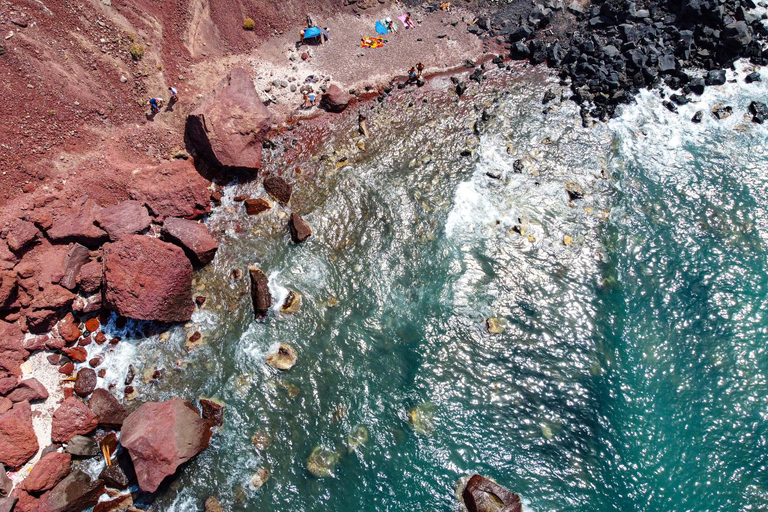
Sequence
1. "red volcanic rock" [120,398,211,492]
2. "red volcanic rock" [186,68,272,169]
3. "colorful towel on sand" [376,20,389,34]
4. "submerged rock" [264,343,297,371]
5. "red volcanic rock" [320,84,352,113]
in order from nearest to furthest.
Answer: "red volcanic rock" [120,398,211,492]
"submerged rock" [264,343,297,371]
"red volcanic rock" [186,68,272,169]
"red volcanic rock" [320,84,352,113]
"colorful towel on sand" [376,20,389,34]

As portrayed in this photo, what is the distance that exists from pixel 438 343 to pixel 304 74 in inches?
617

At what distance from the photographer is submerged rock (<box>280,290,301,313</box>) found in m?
17.3

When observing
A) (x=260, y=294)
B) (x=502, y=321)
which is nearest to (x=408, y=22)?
(x=260, y=294)

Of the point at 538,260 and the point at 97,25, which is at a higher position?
the point at 97,25

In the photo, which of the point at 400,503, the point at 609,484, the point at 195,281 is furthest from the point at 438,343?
the point at 195,281

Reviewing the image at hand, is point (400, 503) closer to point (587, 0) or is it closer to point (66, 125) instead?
point (66, 125)

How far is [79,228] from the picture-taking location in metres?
17.5

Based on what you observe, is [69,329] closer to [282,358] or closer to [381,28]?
[282,358]

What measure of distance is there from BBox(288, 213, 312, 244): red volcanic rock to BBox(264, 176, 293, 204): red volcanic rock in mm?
1236

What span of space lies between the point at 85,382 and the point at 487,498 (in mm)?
15400

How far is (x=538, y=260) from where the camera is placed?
57.7ft

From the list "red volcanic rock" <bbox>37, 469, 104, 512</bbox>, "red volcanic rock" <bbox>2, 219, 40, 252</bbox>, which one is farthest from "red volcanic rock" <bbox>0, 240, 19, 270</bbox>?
"red volcanic rock" <bbox>37, 469, 104, 512</bbox>

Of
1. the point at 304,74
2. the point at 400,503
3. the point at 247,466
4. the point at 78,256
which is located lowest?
the point at 247,466

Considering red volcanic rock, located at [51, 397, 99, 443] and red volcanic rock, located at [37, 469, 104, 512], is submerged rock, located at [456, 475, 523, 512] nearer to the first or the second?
red volcanic rock, located at [37, 469, 104, 512]
